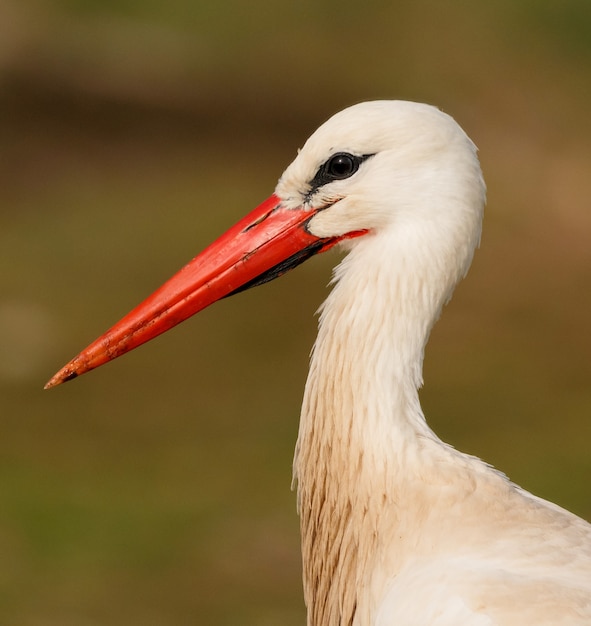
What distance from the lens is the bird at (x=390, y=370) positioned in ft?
7.57

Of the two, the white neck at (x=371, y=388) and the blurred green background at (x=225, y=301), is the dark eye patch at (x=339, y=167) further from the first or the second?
the blurred green background at (x=225, y=301)

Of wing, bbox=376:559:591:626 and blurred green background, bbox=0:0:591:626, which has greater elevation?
blurred green background, bbox=0:0:591:626

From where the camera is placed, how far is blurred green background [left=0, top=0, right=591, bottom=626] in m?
6.11

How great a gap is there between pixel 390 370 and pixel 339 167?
1.41 ft

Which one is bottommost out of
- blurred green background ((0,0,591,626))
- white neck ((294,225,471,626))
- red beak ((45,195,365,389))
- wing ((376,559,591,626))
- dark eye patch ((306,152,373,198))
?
wing ((376,559,591,626))

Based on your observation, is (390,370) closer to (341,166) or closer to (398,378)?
(398,378)

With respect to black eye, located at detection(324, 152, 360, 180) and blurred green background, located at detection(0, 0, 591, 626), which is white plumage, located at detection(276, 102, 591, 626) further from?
blurred green background, located at detection(0, 0, 591, 626)

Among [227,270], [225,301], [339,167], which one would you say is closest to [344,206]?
[339,167]

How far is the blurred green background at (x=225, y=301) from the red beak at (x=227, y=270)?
3.19 metres

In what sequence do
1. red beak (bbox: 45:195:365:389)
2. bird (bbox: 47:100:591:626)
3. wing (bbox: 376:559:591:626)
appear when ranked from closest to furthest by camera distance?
wing (bbox: 376:559:591:626)
bird (bbox: 47:100:591:626)
red beak (bbox: 45:195:365:389)

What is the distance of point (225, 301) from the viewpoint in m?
8.93

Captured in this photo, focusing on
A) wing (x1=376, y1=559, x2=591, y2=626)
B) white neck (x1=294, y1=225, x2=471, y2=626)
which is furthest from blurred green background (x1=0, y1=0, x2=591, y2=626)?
wing (x1=376, y1=559, x2=591, y2=626)

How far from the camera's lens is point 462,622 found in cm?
212

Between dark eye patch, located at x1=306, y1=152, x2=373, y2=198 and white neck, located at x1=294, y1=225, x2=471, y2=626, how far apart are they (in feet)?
0.47
